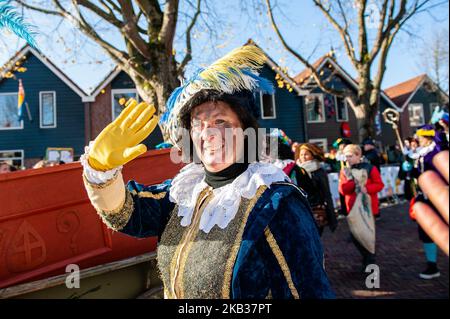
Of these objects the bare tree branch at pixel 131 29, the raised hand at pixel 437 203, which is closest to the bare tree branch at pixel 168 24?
the bare tree branch at pixel 131 29

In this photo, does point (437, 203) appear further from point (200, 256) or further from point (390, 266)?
point (390, 266)

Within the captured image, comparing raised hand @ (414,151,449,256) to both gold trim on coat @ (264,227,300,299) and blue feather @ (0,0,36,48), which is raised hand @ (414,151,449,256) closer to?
gold trim on coat @ (264,227,300,299)

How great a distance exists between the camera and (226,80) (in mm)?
1530

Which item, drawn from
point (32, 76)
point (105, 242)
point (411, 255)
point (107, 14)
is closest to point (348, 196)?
point (411, 255)

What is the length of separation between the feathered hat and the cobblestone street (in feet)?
10.6

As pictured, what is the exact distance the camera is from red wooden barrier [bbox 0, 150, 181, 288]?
8.36 feet

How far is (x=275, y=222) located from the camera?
4.41ft

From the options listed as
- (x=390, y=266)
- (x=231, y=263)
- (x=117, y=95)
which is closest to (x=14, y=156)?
(x=117, y=95)

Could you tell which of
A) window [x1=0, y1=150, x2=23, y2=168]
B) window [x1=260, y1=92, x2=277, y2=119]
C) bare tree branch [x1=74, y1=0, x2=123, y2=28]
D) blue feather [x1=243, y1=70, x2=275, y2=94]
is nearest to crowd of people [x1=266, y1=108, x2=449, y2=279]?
blue feather [x1=243, y1=70, x2=275, y2=94]

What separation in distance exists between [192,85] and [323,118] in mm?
18889

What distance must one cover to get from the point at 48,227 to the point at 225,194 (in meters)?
1.87

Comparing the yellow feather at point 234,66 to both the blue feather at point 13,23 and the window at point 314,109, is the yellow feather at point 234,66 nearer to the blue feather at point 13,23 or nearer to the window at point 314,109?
the blue feather at point 13,23

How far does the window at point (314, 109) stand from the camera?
762 inches
